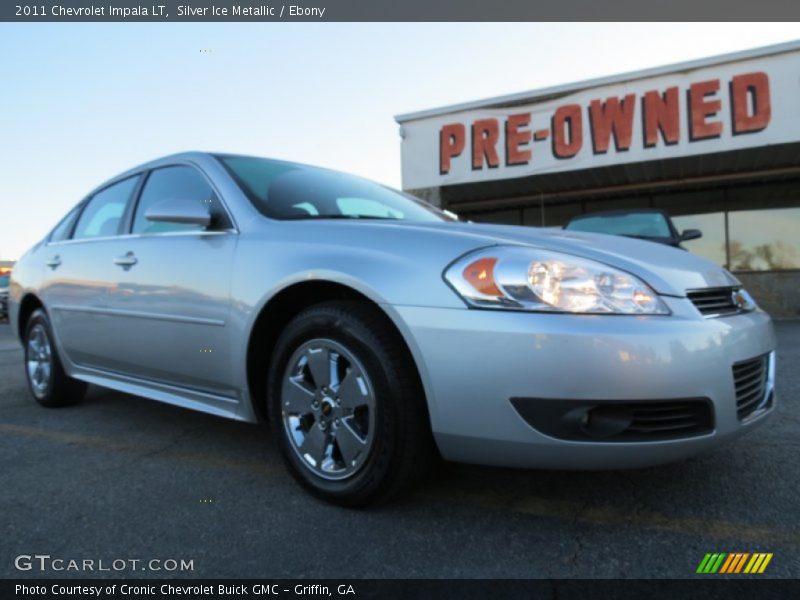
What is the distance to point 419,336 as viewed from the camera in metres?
1.78

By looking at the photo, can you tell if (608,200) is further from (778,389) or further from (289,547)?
(289,547)

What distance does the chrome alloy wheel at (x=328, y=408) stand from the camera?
1926 millimetres

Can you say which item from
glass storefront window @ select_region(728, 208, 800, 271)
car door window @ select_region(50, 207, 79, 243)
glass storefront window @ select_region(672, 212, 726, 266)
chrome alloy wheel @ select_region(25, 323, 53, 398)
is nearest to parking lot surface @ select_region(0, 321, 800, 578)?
chrome alloy wheel @ select_region(25, 323, 53, 398)

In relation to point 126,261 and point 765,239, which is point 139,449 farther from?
point 765,239

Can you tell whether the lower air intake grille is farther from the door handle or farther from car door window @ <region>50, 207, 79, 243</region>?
car door window @ <region>50, 207, 79, 243</region>

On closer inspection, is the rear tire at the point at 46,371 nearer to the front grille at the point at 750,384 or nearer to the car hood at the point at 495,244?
the car hood at the point at 495,244

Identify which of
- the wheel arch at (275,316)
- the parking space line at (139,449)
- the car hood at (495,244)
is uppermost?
the car hood at (495,244)

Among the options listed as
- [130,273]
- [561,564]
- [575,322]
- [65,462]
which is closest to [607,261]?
[575,322]

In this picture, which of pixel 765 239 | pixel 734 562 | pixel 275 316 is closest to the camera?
pixel 734 562

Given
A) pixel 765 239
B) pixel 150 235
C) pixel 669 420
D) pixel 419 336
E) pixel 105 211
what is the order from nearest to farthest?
pixel 669 420
pixel 419 336
pixel 150 235
pixel 105 211
pixel 765 239

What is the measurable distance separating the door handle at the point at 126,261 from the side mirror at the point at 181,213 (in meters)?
0.55

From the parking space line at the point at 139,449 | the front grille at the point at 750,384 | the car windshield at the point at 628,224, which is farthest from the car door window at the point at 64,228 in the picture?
the car windshield at the point at 628,224

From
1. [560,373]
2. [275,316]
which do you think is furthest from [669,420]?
[275,316]

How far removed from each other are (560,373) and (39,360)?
359cm
